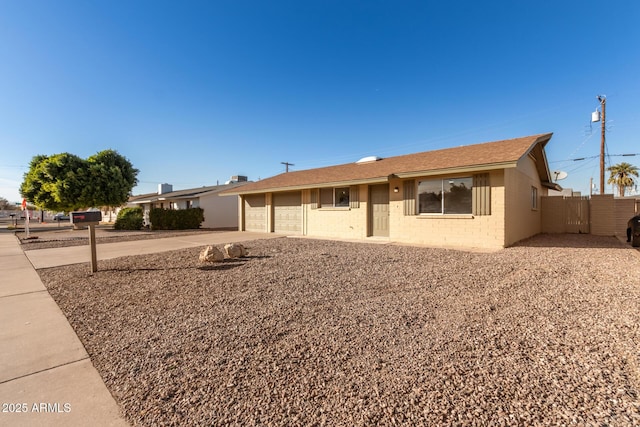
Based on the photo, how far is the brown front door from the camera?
37.1ft

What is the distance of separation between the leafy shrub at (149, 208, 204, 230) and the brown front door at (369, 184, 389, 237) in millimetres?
14148

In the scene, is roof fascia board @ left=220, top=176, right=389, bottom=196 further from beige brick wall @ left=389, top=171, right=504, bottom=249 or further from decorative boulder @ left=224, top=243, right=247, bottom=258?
decorative boulder @ left=224, top=243, right=247, bottom=258

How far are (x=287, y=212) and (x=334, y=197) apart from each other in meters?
3.32

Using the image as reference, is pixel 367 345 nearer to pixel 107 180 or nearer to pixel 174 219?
pixel 174 219

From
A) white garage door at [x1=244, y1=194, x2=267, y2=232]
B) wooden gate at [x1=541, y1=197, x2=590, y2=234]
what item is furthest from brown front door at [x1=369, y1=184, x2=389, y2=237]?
wooden gate at [x1=541, y1=197, x2=590, y2=234]

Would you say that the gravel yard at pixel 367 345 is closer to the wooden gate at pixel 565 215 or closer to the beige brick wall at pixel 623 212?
the wooden gate at pixel 565 215

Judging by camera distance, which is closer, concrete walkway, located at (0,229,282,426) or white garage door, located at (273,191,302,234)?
concrete walkway, located at (0,229,282,426)

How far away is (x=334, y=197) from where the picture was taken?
1292cm

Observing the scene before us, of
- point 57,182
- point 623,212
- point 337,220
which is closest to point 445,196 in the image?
point 337,220

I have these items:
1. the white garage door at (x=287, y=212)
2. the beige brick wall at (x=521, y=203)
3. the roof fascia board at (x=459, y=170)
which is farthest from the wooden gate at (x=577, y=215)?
the white garage door at (x=287, y=212)

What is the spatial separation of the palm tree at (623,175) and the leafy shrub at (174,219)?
1991 inches

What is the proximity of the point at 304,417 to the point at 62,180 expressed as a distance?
2530cm

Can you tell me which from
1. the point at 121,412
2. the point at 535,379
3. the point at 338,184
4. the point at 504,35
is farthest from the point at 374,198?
the point at 121,412

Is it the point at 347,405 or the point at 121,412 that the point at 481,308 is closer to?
the point at 347,405
